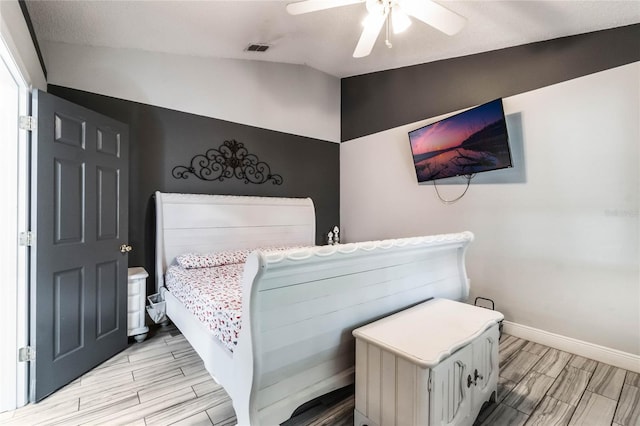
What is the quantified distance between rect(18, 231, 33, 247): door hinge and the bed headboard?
114cm

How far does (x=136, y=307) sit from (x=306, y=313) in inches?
79.2

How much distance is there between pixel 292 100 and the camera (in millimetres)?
4191

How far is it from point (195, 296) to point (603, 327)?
10.6 ft

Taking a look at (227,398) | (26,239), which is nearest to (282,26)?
(26,239)

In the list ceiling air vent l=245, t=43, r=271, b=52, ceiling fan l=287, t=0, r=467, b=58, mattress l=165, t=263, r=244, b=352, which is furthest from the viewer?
ceiling air vent l=245, t=43, r=271, b=52

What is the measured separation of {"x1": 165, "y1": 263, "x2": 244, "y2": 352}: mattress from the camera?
1.67m

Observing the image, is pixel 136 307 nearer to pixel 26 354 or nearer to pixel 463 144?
pixel 26 354

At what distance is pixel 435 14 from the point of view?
1.81 metres

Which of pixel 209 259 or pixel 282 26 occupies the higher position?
pixel 282 26

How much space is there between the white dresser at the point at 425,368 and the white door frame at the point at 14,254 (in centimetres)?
207

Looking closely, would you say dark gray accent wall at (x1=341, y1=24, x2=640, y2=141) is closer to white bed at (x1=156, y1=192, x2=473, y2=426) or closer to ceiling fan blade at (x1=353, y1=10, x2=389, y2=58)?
ceiling fan blade at (x1=353, y1=10, x2=389, y2=58)

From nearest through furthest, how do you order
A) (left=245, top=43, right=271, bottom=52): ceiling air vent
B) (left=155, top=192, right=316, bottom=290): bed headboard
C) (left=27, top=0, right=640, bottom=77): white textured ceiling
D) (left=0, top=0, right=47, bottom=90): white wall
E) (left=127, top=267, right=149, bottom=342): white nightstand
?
1. (left=0, top=0, right=47, bottom=90): white wall
2. (left=27, top=0, right=640, bottom=77): white textured ceiling
3. (left=127, top=267, right=149, bottom=342): white nightstand
4. (left=155, top=192, right=316, bottom=290): bed headboard
5. (left=245, top=43, right=271, bottom=52): ceiling air vent

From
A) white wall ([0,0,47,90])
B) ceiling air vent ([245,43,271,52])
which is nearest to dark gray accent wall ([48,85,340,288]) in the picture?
white wall ([0,0,47,90])

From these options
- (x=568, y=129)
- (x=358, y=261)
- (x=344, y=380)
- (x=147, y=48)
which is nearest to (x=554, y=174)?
(x=568, y=129)
